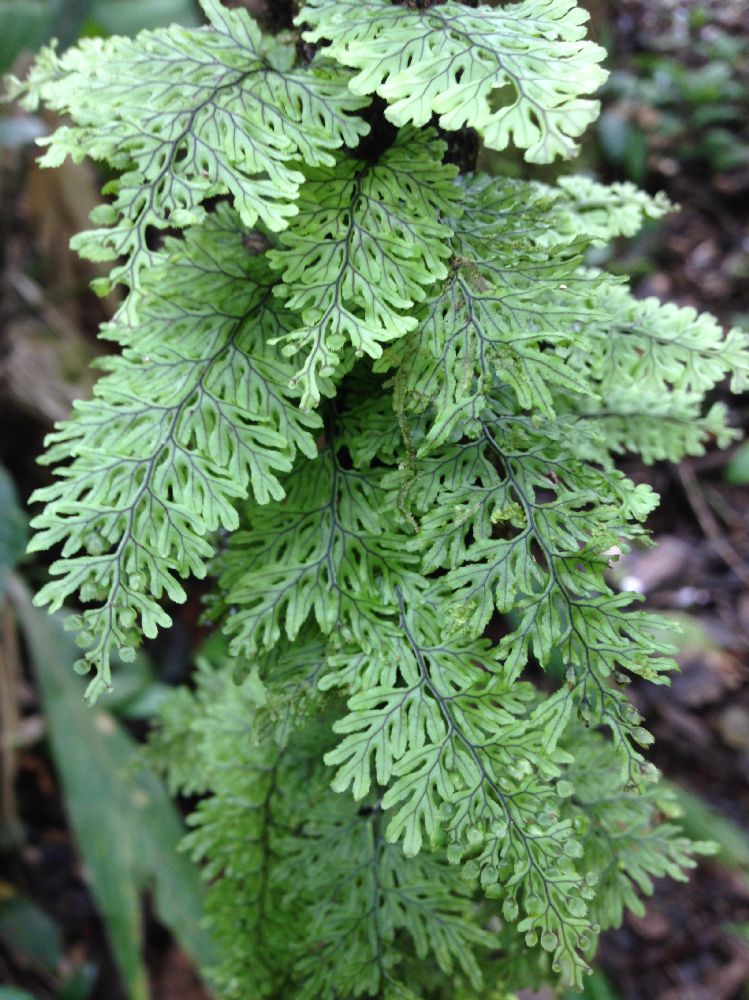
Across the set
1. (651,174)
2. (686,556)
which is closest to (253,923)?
(686,556)

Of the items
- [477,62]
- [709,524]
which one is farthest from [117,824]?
[709,524]

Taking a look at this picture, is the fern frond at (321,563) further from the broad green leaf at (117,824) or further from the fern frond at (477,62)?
the broad green leaf at (117,824)

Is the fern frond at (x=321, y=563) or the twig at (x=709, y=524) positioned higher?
the fern frond at (x=321, y=563)

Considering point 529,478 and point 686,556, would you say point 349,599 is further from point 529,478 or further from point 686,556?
point 686,556

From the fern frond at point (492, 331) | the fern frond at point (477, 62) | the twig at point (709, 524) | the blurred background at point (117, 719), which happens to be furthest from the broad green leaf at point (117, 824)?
the twig at point (709, 524)

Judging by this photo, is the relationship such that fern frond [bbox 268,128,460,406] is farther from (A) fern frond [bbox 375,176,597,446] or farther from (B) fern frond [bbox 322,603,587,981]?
(B) fern frond [bbox 322,603,587,981]

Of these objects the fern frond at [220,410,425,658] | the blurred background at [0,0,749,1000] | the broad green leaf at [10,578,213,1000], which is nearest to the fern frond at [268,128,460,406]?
the fern frond at [220,410,425,658]
